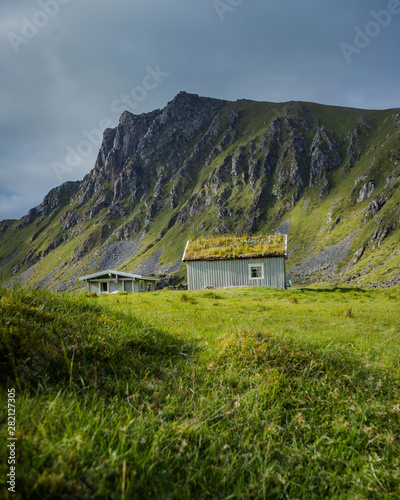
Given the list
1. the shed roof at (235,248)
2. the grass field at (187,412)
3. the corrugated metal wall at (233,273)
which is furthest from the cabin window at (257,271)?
the grass field at (187,412)

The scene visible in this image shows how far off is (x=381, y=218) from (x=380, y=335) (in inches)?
4924

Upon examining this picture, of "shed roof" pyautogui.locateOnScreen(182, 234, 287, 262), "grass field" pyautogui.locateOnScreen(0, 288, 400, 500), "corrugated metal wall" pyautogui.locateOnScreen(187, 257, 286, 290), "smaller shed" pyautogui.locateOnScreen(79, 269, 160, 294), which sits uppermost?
"shed roof" pyautogui.locateOnScreen(182, 234, 287, 262)

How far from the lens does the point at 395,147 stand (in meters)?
150

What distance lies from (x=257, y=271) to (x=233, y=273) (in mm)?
3015

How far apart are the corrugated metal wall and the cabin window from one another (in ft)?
0.83

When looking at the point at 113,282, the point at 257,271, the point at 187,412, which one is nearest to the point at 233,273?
the point at 257,271

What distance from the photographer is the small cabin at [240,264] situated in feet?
106

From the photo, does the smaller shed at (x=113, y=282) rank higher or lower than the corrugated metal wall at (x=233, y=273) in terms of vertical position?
lower

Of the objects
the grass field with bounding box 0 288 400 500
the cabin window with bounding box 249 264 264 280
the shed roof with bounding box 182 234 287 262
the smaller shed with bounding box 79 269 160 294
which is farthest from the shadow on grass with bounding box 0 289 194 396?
the smaller shed with bounding box 79 269 160 294

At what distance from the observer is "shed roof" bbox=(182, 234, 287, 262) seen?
32.3 metres

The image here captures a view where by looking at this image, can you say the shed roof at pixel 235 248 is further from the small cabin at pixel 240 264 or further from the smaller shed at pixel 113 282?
the smaller shed at pixel 113 282

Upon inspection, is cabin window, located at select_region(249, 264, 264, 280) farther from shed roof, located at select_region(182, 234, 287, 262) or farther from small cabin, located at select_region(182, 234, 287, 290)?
shed roof, located at select_region(182, 234, 287, 262)

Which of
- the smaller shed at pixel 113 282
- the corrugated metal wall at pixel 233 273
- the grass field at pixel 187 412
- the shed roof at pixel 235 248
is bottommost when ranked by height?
the smaller shed at pixel 113 282

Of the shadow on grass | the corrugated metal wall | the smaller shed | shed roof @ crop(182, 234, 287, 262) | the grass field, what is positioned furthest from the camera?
the smaller shed
